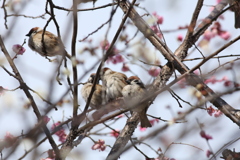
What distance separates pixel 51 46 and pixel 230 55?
3405mm

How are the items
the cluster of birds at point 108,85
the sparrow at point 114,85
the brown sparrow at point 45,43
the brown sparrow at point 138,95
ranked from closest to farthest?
the brown sparrow at point 138,95, the cluster of birds at point 108,85, the sparrow at point 114,85, the brown sparrow at point 45,43

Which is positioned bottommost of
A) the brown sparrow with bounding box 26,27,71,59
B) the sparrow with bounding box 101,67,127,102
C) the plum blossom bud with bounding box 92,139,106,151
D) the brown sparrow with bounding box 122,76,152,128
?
the plum blossom bud with bounding box 92,139,106,151

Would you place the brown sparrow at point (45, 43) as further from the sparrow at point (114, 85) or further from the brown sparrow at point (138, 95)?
the brown sparrow at point (138, 95)

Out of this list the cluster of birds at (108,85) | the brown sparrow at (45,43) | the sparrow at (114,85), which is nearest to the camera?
the cluster of birds at (108,85)

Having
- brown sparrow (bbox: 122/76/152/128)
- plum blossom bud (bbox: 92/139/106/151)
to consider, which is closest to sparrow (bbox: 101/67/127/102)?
brown sparrow (bbox: 122/76/152/128)

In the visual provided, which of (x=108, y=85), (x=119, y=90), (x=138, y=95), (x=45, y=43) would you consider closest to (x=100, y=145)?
(x=138, y=95)

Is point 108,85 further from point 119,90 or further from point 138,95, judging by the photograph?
point 138,95

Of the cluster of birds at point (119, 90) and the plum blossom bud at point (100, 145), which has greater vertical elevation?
Answer: the cluster of birds at point (119, 90)

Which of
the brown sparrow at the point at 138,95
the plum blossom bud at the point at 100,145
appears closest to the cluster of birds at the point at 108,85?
the brown sparrow at the point at 138,95

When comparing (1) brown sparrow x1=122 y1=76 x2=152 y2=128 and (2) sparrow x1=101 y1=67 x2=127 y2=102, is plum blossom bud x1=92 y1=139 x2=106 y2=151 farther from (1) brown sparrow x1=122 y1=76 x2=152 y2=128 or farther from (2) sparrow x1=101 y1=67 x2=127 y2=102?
(2) sparrow x1=101 y1=67 x2=127 y2=102

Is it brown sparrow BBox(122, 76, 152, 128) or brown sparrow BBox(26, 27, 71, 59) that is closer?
brown sparrow BBox(122, 76, 152, 128)

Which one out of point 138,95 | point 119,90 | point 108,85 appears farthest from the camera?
point 108,85

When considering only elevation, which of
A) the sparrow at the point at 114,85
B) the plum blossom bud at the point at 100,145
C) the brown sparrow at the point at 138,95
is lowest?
the plum blossom bud at the point at 100,145

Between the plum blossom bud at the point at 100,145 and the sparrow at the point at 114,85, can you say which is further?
the sparrow at the point at 114,85
